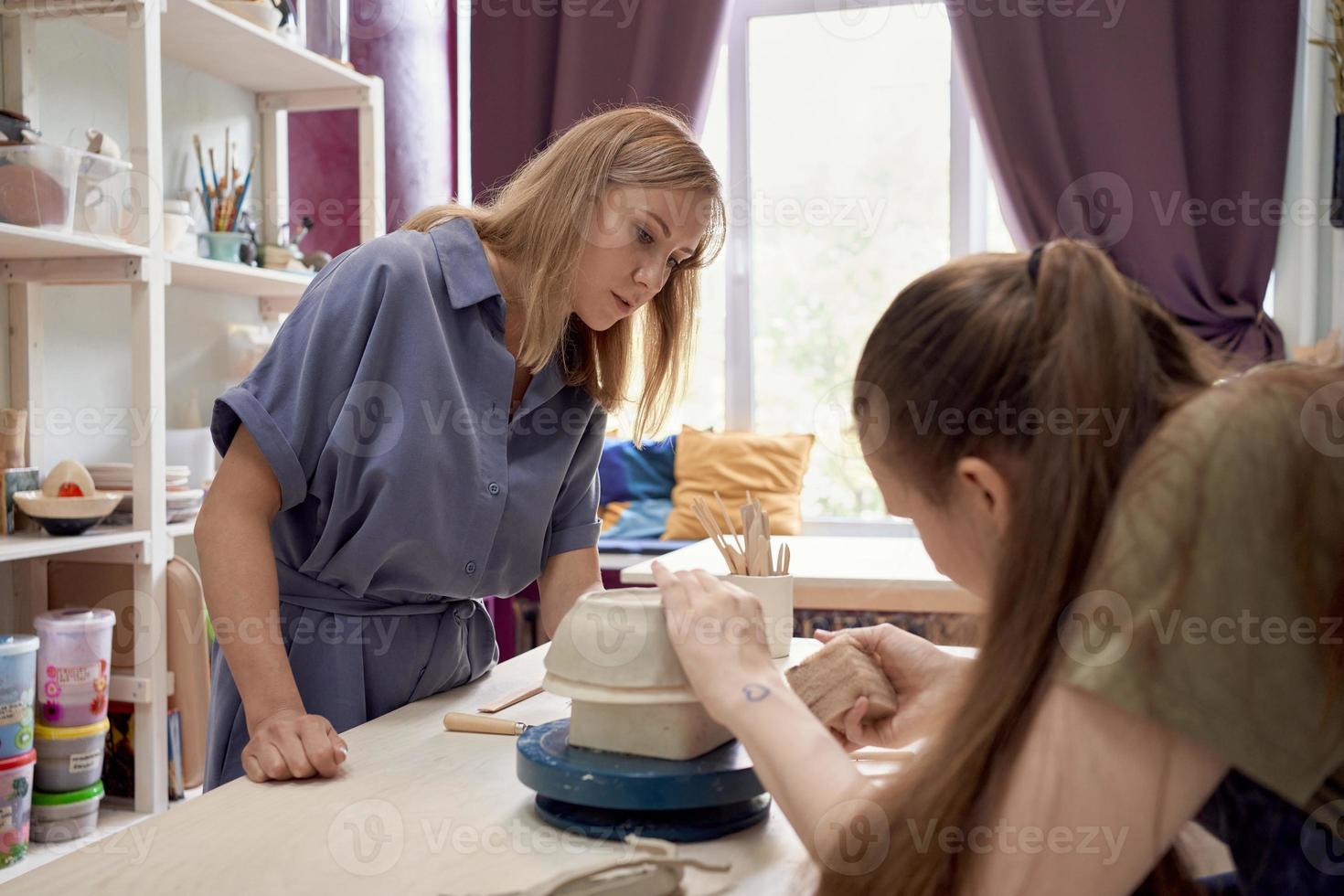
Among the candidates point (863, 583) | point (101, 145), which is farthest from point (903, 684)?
point (101, 145)

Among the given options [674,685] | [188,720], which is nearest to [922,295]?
[674,685]

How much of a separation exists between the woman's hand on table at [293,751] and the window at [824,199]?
3.43 meters

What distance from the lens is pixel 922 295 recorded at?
32.4 inches

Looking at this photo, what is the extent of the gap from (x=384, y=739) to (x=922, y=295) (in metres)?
0.75

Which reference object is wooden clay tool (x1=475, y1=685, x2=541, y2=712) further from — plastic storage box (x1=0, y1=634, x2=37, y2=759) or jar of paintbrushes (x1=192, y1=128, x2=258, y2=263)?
jar of paintbrushes (x1=192, y1=128, x2=258, y2=263)

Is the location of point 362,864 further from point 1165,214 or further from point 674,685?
point 1165,214

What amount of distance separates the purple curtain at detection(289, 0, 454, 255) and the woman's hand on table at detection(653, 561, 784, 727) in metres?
3.38

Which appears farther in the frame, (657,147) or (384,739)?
(657,147)

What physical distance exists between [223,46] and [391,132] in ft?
4.84

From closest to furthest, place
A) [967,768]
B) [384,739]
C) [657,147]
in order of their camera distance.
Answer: [967,768] < [384,739] < [657,147]

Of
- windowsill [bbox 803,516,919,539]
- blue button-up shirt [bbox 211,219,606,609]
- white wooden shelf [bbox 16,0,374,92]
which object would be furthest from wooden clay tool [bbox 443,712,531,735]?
windowsill [bbox 803,516,919,539]

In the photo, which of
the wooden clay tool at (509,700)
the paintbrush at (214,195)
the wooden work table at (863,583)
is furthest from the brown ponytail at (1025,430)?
the paintbrush at (214,195)

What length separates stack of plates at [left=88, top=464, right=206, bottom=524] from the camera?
2.50 metres

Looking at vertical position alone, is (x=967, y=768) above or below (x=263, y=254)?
below
